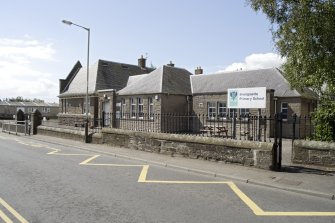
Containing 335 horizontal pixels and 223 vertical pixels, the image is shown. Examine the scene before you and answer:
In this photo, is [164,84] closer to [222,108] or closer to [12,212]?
[222,108]

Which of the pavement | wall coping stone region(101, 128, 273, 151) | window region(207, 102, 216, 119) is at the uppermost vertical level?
window region(207, 102, 216, 119)

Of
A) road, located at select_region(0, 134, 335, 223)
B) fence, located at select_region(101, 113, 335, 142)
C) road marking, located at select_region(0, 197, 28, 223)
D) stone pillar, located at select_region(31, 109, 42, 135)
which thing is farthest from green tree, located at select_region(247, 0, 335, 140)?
stone pillar, located at select_region(31, 109, 42, 135)

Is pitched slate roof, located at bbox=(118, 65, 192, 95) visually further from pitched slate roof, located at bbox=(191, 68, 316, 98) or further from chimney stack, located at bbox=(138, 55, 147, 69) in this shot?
chimney stack, located at bbox=(138, 55, 147, 69)

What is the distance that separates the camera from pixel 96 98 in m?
37.7

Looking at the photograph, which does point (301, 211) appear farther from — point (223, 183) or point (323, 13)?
point (323, 13)

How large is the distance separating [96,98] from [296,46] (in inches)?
1113

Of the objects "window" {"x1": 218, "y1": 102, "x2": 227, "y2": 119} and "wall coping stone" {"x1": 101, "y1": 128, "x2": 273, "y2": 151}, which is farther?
"window" {"x1": 218, "y1": 102, "x2": 227, "y2": 119}

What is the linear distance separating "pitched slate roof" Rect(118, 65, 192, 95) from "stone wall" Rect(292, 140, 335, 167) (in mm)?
19661

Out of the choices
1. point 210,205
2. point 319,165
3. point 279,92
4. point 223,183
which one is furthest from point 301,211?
point 279,92

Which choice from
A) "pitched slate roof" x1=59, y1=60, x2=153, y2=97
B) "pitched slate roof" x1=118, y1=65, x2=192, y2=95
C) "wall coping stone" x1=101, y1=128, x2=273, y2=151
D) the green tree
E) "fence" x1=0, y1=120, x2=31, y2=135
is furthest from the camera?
"pitched slate roof" x1=59, y1=60, x2=153, y2=97

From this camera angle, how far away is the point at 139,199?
7.86 m

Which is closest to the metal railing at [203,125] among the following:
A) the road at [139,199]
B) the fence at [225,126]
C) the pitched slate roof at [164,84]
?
the fence at [225,126]

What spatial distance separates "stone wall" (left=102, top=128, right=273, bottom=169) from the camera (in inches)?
475

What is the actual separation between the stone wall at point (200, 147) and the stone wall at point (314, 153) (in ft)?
4.51
